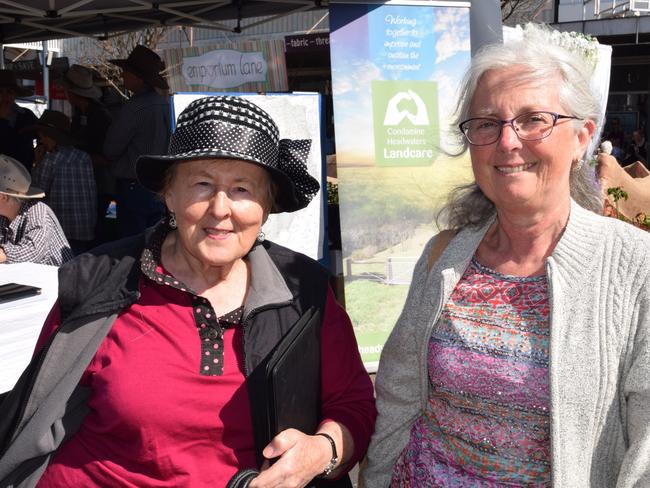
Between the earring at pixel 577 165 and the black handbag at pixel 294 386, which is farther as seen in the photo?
the earring at pixel 577 165

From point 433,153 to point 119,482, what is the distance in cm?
334

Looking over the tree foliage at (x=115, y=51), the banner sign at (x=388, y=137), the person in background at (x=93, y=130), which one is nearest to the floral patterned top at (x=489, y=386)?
the banner sign at (x=388, y=137)

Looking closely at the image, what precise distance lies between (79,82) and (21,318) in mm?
4588

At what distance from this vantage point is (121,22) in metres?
8.12

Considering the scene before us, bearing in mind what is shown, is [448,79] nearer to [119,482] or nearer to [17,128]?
[119,482]

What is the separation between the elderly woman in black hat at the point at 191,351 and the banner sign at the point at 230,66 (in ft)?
11.2

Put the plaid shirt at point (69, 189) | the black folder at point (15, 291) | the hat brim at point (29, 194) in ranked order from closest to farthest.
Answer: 1. the black folder at point (15, 291)
2. the hat brim at point (29, 194)
3. the plaid shirt at point (69, 189)

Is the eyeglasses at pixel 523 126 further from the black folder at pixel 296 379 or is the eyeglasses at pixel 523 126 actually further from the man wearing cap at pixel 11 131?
the man wearing cap at pixel 11 131

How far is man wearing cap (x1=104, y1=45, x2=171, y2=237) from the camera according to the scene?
19.0 ft

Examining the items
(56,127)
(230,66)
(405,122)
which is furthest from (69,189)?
(405,122)

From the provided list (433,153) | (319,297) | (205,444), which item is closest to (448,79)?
(433,153)

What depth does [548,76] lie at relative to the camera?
5.56ft

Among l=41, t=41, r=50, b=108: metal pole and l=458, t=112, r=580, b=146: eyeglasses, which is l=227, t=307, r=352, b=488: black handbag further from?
l=41, t=41, r=50, b=108: metal pole

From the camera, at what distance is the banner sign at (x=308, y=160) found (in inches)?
182
